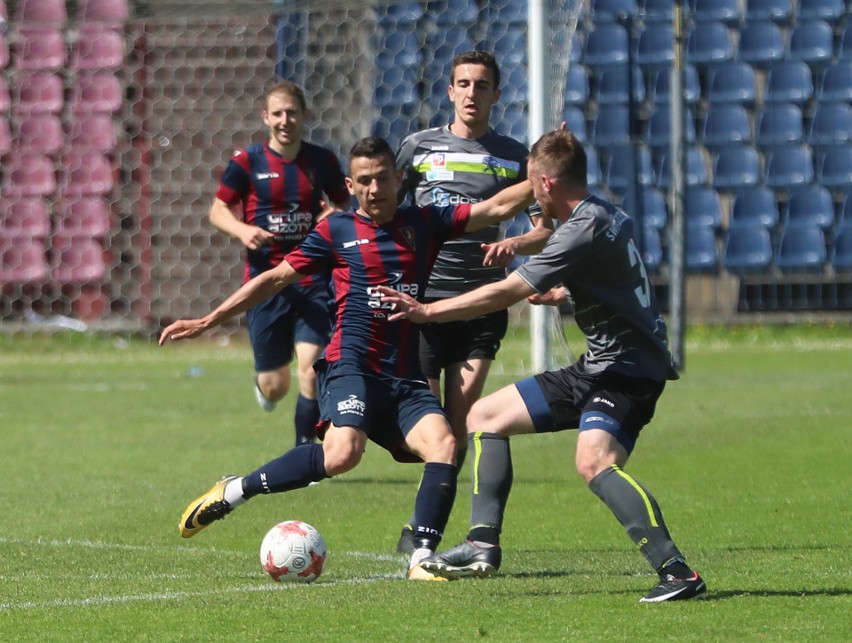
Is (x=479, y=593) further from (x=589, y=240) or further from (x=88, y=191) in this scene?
(x=88, y=191)

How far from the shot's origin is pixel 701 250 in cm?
1900

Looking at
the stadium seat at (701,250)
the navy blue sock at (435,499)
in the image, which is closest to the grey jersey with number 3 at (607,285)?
the navy blue sock at (435,499)

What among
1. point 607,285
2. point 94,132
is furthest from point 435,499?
point 94,132

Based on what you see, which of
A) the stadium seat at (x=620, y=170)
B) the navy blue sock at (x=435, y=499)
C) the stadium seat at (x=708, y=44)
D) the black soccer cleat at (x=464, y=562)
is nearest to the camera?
the black soccer cleat at (x=464, y=562)

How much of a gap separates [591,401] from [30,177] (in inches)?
586

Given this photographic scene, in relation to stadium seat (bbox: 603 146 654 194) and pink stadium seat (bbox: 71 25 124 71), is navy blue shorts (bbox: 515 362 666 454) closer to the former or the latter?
stadium seat (bbox: 603 146 654 194)

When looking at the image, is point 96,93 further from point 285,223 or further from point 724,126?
point 285,223

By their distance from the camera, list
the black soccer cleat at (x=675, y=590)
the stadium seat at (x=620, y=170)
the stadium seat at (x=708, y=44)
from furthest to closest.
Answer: the stadium seat at (x=708, y=44), the stadium seat at (x=620, y=170), the black soccer cleat at (x=675, y=590)

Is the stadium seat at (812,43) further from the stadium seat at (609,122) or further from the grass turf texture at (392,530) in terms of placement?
the grass turf texture at (392,530)

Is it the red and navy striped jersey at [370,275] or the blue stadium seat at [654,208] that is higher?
the blue stadium seat at [654,208]

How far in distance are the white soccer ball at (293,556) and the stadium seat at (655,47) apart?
14.9 meters

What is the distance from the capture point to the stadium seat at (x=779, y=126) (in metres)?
19.2

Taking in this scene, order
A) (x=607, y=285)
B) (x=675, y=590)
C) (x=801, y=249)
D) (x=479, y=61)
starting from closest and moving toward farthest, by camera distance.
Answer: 1. (x=675, y=590)
2. (x=607, y=285)
3. (x=479, y=61)
4. (x=801, y=249)

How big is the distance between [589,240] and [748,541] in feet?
6.44
